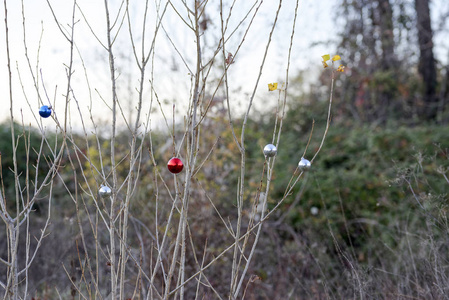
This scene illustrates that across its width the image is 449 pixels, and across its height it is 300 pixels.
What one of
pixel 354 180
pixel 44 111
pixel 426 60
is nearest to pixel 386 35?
pixel 426 60

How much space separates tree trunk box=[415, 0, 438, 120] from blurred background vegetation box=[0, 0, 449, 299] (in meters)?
0.02

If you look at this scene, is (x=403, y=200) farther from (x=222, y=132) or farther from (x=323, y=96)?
(x=323, y=96)

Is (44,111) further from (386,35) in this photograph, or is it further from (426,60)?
(426,60)

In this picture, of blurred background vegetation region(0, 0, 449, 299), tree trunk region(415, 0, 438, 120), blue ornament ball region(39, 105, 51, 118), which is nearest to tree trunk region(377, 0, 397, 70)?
blurred background vegetation region(0, 0, 449, 299)

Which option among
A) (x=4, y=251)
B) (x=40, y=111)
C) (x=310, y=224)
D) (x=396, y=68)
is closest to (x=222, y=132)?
(x=310, y=224)

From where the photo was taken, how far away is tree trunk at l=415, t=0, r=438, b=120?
304 inches

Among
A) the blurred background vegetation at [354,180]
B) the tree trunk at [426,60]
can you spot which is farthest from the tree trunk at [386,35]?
the tree trunk at [426,60]

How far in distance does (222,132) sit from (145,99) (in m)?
1.67

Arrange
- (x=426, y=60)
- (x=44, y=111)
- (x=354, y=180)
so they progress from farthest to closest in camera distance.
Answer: (x=426, y=60), (x=354, y=180), (x=44, y=111)

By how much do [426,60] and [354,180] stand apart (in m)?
4.17

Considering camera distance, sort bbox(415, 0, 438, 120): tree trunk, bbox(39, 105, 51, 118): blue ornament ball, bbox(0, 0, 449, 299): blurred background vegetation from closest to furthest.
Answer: bbox(39, 105, 51, 118): blue ornament ball, bbox(0, 0, 449, 299): blurred background vegetation, bbox(415, 0, 438, 120): tree trunk

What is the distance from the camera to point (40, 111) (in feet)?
5.86

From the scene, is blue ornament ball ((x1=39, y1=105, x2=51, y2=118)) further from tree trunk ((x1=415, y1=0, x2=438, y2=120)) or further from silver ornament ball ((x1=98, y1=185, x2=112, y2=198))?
tree trunk ((x1=415, y1=0, x2=438, y2=120))

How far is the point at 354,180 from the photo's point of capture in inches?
194
